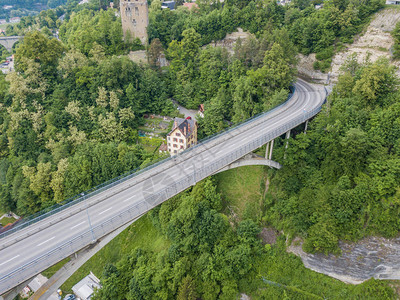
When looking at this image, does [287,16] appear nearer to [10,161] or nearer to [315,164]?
[315,164]

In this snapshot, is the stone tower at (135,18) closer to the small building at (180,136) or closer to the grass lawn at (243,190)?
the small building at (180,136)

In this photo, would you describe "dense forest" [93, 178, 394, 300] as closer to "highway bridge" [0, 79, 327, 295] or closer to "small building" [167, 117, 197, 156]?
"highway bridge" [0, 79, 327, 295]

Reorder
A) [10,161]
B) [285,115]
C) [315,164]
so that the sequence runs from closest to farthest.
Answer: [315,164]
[285,115]
[10,161]

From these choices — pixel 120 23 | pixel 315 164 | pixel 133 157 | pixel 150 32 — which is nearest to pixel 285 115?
pixel 315 164

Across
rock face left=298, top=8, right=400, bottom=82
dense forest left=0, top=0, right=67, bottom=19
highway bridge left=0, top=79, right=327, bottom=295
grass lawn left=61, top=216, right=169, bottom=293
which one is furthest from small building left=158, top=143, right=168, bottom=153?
dense forest left=0, top=0, right=67, bottom=19

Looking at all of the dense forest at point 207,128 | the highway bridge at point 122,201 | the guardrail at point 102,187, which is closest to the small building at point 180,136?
the guardrail at point 102,187
